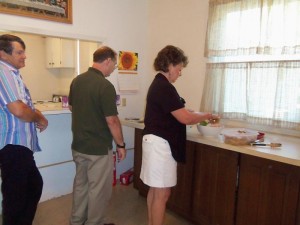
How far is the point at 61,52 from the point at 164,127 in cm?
284

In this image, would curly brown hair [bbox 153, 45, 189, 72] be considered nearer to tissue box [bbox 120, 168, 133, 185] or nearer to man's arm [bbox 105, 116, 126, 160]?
man's arm [bbox 105, 116, 126, 160]

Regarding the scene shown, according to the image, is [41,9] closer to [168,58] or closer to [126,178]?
[168,58]

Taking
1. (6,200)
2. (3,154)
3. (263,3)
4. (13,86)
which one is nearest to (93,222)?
(6,200)

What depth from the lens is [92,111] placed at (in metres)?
1.88

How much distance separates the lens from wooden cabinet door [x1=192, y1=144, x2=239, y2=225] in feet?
6.20

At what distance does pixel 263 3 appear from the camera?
2.19 m

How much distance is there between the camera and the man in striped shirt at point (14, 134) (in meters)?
1.54

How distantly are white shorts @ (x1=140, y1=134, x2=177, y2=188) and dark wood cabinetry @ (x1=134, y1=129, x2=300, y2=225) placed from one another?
0.39 metres

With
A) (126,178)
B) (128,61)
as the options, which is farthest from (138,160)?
(128,61)

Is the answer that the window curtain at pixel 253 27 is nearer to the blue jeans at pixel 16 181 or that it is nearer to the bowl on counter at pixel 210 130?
the bowl on counter at pixel 210 130

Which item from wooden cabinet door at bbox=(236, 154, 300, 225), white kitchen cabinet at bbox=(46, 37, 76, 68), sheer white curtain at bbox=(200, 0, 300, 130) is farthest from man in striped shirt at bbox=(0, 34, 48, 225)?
white kitchen cabinet at bbox=(46, 37, 76, 68)

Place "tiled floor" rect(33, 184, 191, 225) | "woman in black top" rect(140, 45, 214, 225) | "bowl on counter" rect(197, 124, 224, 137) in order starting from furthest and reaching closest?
"tiled floor" rect(33, 184, 191, 225) → "bowl on counter" rect(197, 124, 224, 137) → "woman in black top" rect(140, 45, 214, 225)

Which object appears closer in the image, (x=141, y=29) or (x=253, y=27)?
(x=253, y=27)

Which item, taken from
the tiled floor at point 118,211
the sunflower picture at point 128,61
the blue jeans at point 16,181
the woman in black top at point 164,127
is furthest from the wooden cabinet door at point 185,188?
the sunflower picture at point 128,61
